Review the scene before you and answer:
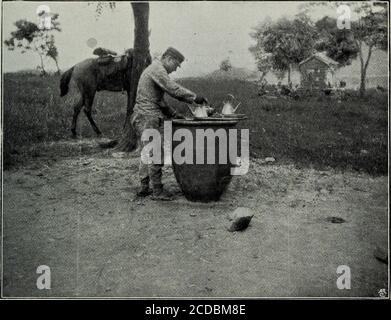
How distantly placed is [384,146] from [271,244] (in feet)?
8.37

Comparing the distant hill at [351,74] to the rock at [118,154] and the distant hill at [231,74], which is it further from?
the rock at [118,154]

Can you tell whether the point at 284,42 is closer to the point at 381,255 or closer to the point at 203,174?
the point at 203,174

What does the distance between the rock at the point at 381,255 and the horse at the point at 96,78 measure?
411cm

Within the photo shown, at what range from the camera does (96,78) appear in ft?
22.4

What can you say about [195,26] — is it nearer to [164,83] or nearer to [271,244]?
[164,83]

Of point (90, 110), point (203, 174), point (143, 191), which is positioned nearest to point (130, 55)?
point (90, 110)

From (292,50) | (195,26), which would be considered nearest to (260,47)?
(292,50)

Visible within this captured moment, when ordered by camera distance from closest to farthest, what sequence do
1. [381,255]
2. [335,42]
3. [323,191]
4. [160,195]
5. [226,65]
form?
[381,255], [160,195], [323,191], [335,42], [226,65]

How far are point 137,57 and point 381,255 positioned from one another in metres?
4.34

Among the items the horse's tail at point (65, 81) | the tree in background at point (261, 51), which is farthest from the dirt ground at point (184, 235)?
the tree in background at point (261, 51)

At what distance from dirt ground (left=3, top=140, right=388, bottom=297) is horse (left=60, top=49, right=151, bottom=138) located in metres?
0.59

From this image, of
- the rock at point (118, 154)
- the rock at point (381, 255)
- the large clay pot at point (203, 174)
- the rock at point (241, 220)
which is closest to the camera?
the rock at point (381, 255)

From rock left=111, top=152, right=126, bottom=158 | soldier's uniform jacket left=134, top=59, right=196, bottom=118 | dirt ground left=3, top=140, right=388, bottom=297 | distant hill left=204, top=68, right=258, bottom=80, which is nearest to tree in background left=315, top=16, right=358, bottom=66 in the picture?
distant hill left=204, top=68, right=258, bottom=80

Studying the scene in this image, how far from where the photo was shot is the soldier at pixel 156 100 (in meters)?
5.50
